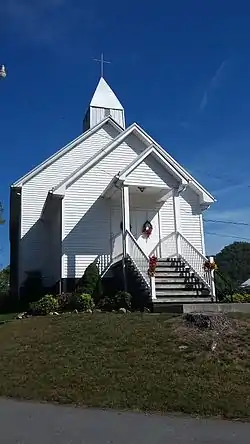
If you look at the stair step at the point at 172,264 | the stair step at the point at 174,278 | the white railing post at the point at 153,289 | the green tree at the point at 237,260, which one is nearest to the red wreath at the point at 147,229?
the stair step at the point at 172,264

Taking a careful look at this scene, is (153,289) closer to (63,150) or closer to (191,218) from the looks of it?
(191,218)

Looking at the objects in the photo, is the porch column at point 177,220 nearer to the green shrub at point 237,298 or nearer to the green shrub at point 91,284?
the green shrub at point 237,298

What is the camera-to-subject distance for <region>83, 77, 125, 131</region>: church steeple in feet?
93.9

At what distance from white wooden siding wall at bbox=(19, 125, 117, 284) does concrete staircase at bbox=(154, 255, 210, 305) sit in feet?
24.6

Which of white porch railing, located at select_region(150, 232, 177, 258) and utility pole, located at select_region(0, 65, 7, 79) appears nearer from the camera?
utility pole, located at select_region(0, 65, 7, 79)

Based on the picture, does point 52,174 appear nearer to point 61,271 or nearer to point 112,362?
point 61,271

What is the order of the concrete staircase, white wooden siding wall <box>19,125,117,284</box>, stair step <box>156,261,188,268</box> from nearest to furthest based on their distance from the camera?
the concrete staircase → stair step <box>156,261,188,268</box> → white wooden siding wall <box>19,125,117,284</box>

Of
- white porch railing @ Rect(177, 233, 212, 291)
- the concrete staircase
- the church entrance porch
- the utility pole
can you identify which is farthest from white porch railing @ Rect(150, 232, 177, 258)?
the utility pole

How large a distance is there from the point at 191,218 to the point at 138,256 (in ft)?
20.0

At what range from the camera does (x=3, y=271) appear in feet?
209

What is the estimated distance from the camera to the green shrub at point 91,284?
18.5m

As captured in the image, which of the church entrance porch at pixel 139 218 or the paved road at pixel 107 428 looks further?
the church entrance porch at pixel 139 218

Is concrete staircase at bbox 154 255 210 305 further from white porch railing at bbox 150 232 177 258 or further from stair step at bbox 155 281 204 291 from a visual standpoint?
white porch railing at bbox 150 232 177 258

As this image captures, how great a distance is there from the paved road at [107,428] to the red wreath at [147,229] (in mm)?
14692
